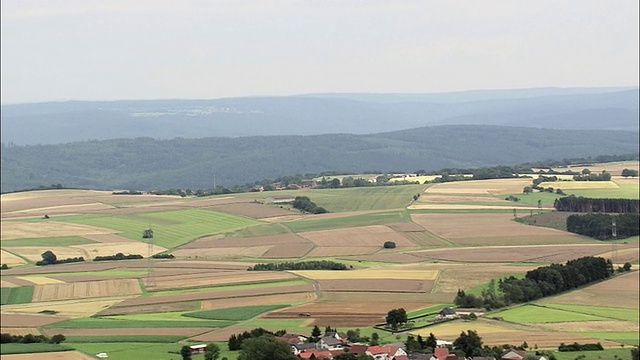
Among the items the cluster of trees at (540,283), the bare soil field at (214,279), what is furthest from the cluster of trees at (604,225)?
the bare soil field at (214,279)

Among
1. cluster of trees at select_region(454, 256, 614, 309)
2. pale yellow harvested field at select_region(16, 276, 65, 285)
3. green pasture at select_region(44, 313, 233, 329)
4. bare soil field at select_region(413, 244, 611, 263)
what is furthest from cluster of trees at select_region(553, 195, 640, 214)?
green pasture at select_region(44, 313, 233, 329)

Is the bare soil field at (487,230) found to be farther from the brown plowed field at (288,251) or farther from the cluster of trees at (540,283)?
the cluster of trees at (540,283)

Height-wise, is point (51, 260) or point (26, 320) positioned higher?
point (51, 260)

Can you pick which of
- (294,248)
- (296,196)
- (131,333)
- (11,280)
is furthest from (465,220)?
(131,333)

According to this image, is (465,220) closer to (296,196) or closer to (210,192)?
(296,196)

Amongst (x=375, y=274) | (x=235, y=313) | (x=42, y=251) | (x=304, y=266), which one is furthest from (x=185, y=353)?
(x=42, y=251)

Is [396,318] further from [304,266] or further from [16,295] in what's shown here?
[16,295]
